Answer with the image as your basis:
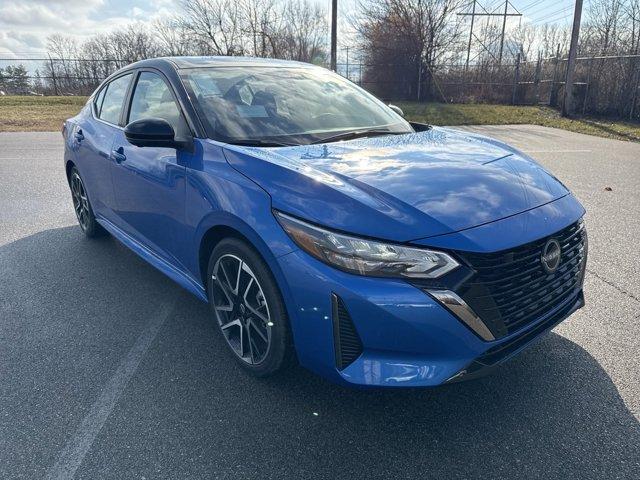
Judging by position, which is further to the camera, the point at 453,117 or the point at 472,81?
the point at 472,81

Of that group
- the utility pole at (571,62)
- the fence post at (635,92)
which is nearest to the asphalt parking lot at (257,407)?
the fence post at (635,92)

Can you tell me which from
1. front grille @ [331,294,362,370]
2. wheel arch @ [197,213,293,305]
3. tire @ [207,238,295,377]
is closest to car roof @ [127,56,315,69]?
wheel arch @ [197,213,293,305]

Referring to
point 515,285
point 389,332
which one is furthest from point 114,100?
point 515,285

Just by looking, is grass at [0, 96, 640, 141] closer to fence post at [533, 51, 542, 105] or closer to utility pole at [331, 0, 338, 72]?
fence post at [533, 51, 542, 105]

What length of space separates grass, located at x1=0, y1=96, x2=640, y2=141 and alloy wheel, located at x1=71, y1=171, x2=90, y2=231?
40.6 ft

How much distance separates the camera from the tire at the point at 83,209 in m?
4.65

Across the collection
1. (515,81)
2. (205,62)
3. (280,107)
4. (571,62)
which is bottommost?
(280,107)

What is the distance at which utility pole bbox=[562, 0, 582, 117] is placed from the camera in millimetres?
17016

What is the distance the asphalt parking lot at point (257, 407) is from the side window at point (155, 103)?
131 cm

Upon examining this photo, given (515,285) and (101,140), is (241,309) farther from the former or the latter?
(101,140)

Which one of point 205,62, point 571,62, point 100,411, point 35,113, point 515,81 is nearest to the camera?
point 100,411

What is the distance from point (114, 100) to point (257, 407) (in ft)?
9.86

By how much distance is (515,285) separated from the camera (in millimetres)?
2043

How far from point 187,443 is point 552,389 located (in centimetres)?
183
